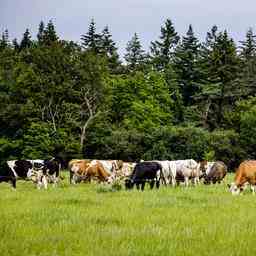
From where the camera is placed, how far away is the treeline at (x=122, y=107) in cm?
5669

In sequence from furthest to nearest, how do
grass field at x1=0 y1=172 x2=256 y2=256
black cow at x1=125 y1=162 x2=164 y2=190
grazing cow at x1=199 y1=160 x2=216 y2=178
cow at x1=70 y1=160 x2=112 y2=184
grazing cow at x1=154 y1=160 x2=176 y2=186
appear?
grazing cow at x1=199 y1=160 x2=216 y2=178
cow at x1=70 y1=160 x2=112 y2=184
grazing cow at x1=154 y1=160 x2=176 y2=186
black cow at x1=125 y1=162 x2=164 y2=190
grass field at x1=0 y1=172 x2=256 y2=256

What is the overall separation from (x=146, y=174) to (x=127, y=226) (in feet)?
44.9

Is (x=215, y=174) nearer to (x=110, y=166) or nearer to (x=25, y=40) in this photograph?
(x=110, y=166)

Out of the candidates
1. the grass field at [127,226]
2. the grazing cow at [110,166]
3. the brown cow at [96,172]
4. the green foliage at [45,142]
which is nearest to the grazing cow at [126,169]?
the grazing cow at [110,166]

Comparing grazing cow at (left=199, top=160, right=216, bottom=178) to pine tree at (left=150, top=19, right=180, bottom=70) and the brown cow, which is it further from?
pine tree at (left=150, top=19, right=180, bottom=70)

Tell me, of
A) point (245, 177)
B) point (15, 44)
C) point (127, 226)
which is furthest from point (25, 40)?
point (127, 226)

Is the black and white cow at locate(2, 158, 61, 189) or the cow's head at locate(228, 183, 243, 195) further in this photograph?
the black and white cow at locate(2, 158, 61, 189)

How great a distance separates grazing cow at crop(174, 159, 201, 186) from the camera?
1204 inches

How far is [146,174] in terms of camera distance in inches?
1054

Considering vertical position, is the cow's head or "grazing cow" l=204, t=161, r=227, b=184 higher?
"grazing cow" l=204, t=161, r=227, b=184

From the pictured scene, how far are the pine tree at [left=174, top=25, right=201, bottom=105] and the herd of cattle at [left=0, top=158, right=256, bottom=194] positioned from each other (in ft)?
140

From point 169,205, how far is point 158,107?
165 ft

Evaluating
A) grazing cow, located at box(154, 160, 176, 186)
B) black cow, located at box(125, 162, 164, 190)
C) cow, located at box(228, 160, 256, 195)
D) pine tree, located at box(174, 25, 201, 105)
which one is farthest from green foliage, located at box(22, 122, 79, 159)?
cow, located at box(228, 160, 256, 195)

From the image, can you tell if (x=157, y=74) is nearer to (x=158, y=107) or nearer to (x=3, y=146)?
(x=158, y=107)
